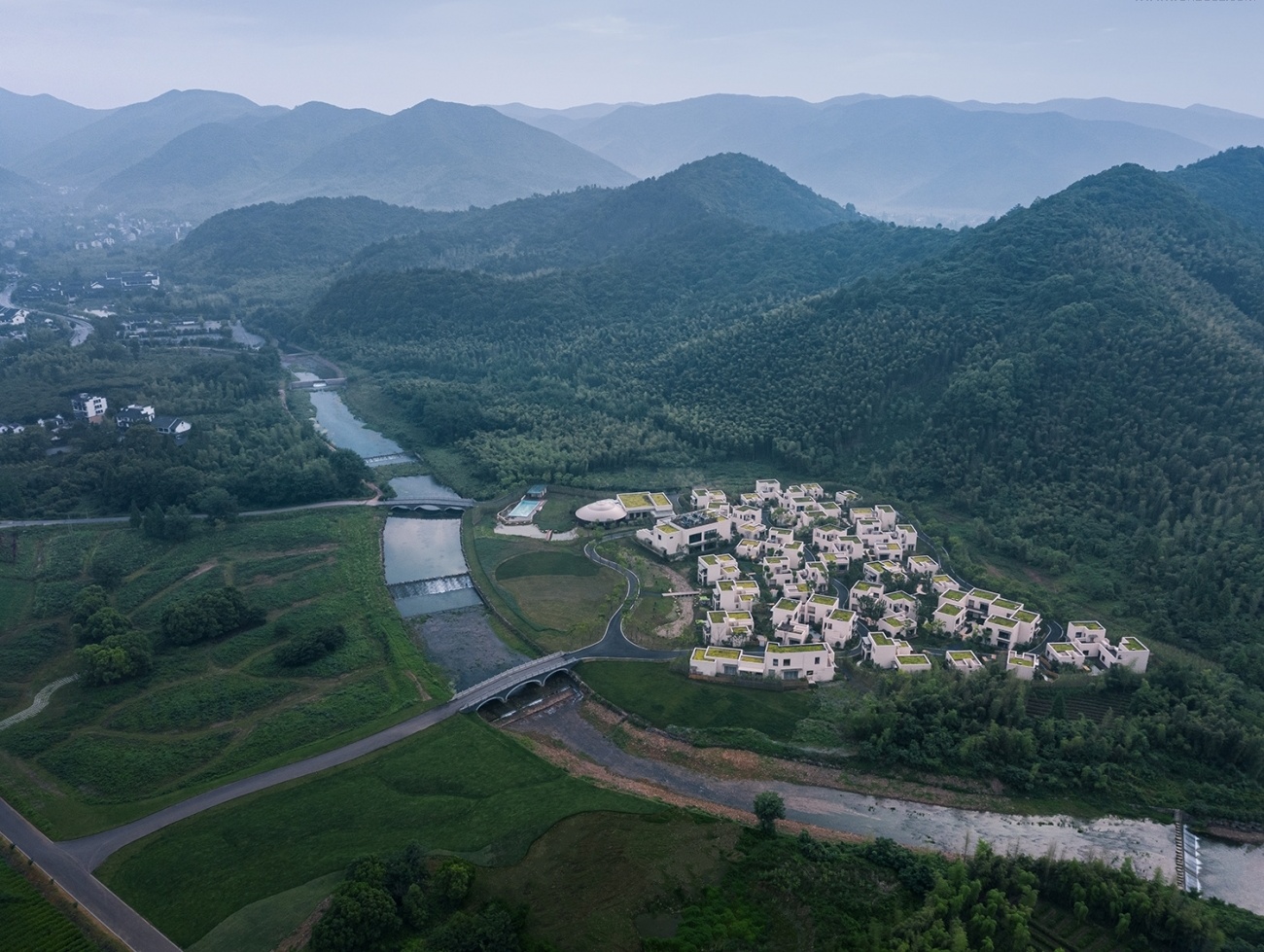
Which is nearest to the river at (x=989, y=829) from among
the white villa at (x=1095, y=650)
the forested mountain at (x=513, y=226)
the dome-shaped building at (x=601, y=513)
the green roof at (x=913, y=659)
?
the green roof at (x=913, y=659)

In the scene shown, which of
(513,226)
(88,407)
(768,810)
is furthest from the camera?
(513,226)

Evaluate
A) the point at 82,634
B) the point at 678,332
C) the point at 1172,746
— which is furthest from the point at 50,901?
the point at 678,332

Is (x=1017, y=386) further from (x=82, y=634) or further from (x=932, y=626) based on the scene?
(x=82, y=634)

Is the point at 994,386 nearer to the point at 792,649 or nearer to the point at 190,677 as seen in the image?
the point at 792,649

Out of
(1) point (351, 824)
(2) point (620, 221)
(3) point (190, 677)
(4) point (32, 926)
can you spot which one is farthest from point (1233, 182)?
(4) point (32, 926)

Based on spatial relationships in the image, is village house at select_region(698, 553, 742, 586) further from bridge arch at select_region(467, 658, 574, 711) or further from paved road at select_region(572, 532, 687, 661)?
bridge arch at select_region(467, 658, 574, 711)

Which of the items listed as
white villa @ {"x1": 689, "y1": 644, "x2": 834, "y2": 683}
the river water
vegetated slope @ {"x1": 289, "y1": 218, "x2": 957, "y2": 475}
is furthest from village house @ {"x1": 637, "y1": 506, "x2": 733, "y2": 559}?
white villa @ {"x1": 689, "y1": 644, "x2": 834, "y2": 683}

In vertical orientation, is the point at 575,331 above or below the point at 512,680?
above
